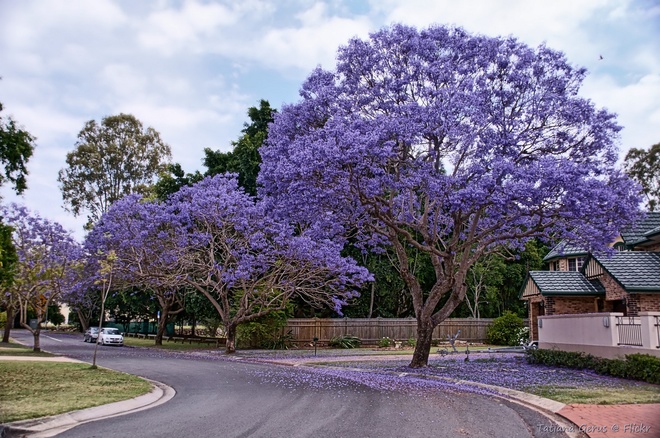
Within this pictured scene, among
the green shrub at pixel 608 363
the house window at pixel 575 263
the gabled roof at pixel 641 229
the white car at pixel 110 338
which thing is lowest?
the white car at pixel 110 338

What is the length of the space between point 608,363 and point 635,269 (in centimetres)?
752

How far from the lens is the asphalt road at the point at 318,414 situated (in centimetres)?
891

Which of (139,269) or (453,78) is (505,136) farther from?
(139,269)

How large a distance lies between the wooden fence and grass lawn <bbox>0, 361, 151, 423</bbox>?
1824cm

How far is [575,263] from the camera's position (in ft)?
109

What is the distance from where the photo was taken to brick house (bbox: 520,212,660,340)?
22.1 meters

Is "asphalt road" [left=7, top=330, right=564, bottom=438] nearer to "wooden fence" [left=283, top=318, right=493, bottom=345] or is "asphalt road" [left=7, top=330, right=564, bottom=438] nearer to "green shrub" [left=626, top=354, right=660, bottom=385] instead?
"green shrub" [left=626, top=354, right=660, bottom=385]

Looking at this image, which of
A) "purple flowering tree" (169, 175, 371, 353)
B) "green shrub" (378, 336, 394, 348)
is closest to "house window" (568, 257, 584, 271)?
"green shrub" (378, 336, 394, 348)

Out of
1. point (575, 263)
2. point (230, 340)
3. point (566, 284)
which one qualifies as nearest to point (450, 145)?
point (566, 284)

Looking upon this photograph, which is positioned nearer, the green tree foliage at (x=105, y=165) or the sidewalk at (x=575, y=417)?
the sidewalk at (x=575, y=417)

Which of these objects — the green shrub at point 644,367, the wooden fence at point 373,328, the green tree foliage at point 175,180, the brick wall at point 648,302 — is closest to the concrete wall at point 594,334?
the green shrub at point 644,367

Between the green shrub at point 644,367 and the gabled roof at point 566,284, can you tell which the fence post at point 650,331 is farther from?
the gabled roof at point 566,284

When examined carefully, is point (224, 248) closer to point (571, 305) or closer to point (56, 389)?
point (56, 389)

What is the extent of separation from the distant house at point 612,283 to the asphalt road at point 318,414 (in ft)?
39.1
